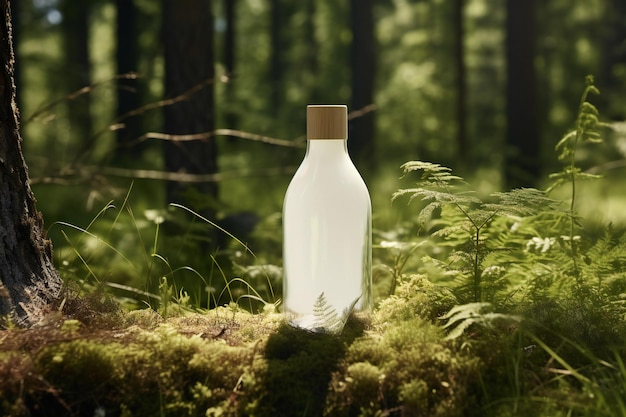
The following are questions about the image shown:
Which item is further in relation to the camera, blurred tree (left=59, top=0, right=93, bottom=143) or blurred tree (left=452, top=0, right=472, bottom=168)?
blurred tree (left=59, top=0, right=93, bottom=143)

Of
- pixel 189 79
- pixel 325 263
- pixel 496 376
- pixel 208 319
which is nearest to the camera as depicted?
pixel 496 376

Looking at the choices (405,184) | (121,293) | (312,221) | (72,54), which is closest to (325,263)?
(312,221)

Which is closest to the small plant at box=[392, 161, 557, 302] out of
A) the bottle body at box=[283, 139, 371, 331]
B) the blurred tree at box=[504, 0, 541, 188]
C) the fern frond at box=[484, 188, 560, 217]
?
the fern frond at box=[484, 188, 560, 217]

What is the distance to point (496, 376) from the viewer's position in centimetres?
229

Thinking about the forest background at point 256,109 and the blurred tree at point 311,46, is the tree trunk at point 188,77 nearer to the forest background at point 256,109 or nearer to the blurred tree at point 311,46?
the forest background at point 256,109

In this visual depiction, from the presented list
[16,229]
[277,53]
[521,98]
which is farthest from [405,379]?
[277,53]

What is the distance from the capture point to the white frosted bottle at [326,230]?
2.59 meters

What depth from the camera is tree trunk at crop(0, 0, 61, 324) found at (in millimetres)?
2551

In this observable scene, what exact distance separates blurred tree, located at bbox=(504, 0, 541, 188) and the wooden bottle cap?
914cm

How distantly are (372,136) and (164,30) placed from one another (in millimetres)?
9863

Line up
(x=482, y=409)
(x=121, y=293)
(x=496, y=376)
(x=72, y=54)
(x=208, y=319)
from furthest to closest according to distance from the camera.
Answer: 1. (x=72, y=54)
2. (x=121, y=293)
3. (x=208, y=319)
4. (x=496, y=376)
5. (x=482, y=409)

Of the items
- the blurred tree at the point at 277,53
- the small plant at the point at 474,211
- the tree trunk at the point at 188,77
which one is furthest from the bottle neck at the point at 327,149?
the blurred tree at the point at 277,53

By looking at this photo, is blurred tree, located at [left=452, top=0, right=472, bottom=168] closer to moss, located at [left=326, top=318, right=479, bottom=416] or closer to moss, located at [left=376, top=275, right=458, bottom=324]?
moss, located at [left=376, top=275, right=458, bottom=324]

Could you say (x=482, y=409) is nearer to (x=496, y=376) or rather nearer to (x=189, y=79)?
(x=496, y=376)
